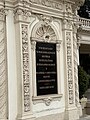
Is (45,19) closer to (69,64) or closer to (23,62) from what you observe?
(23,62)

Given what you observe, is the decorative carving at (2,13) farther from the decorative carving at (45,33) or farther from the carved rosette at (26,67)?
the decorative carving at (45,33)

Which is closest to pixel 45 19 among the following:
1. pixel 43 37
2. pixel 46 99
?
pixel 43 37

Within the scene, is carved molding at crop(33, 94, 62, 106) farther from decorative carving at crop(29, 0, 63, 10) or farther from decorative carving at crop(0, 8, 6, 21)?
decorative carving at crop(29, 0, 63, 10)

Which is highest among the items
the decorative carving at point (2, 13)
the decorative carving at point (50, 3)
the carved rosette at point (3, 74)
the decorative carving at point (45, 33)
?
the decorative carving at point (50, 3)

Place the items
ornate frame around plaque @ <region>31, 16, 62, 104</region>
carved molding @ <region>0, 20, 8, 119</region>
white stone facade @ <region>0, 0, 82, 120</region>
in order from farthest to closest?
1. ornate frame around plaque @ <region>31, 16, 62, 104</region>
2. white stone facade @ <region>0, 0, 82, 120</region>
3. carved molding @ <region>0, 20, 8, 119</region>

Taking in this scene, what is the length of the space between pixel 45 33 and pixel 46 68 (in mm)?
1195

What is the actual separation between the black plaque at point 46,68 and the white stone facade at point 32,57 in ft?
0.53

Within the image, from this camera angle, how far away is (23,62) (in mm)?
7816

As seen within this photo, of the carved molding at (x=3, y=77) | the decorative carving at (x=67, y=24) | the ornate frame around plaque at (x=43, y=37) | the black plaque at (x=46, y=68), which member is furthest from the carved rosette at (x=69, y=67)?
the carved molding at (x=3, y=77)

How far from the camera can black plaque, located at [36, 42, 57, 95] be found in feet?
27.3

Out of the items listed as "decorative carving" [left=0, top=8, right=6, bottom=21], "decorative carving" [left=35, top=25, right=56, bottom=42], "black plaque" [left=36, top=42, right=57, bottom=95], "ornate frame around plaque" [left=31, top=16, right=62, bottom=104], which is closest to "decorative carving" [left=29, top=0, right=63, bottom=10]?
"ornate frame around plaque" [left=31, top=16, right=62, bottom=104]

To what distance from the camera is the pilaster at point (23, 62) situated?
25.2ft

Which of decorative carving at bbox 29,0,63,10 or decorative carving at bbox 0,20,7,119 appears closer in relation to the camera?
decorative carving at bbox 0,20,7,119

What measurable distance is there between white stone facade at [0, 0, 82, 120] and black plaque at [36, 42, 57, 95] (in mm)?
162
